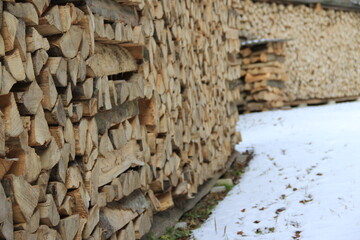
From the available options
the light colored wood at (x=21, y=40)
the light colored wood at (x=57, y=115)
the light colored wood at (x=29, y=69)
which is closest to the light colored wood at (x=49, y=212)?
the light colored wood at (x=57, y=115)

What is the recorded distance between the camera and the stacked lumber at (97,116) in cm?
229

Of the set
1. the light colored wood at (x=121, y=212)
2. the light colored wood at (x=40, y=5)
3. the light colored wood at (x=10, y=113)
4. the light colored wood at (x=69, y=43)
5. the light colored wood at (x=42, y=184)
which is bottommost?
the light colored wood at (x=121, y=212)

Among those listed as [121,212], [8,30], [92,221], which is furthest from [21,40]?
[121,212]

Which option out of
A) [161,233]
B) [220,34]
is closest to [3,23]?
[161,233]

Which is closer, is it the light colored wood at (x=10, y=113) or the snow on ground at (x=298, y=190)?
the light colored wood at (x=10, y=113)

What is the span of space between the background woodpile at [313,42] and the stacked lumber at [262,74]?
1.37ft

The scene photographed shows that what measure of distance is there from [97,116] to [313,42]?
11.4 m

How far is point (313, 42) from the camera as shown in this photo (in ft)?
45.4

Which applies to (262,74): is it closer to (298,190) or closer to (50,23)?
(298,190)

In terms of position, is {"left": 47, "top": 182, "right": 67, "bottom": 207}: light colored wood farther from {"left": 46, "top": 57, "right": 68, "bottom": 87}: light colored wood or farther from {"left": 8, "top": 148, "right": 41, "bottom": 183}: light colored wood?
{"left": 46, "top": 57, "right": 68, "bottom": 87}: light colored wood

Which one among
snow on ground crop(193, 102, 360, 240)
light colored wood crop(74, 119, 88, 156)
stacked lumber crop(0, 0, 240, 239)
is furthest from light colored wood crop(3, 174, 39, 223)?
snow on ground crop(193, 102, 360, 240)

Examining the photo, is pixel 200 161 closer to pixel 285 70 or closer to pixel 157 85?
pixel 157 85

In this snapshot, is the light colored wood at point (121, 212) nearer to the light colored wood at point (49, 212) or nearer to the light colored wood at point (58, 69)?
the light colored wood at point (49, 212)

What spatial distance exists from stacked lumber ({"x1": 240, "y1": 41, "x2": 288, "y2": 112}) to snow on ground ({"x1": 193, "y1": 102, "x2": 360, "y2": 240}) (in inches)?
119
